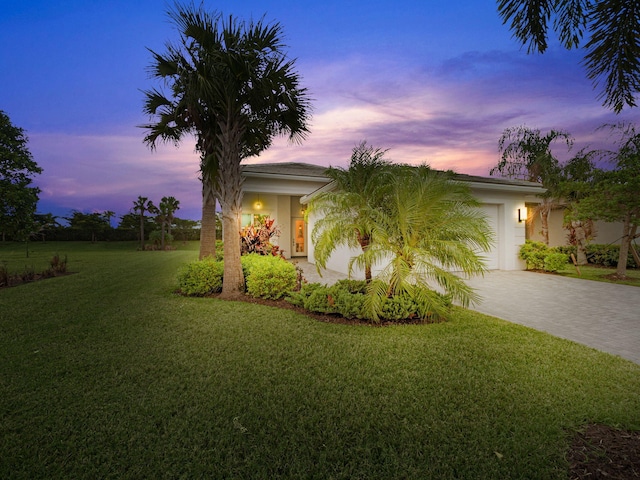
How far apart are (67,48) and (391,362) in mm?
15686

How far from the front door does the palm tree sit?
10719mm

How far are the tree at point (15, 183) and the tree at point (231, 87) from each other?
6.24 m

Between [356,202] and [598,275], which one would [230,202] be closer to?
[356,202]

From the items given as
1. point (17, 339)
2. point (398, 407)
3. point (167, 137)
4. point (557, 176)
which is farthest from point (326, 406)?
point (557, 176)

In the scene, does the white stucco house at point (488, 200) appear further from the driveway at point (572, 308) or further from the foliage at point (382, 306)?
the foliage at point (382, 306)

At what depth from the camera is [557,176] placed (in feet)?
54.8

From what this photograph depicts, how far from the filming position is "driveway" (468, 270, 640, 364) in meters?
4.84

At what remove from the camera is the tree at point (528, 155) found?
712 inches

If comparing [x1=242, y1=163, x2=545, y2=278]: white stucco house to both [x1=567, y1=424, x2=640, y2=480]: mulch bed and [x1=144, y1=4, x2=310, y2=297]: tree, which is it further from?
[x1=567, y1=424, x2=640, y2=480]: mulch bed

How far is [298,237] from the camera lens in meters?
16.4

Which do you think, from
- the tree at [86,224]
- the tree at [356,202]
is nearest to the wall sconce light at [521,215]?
the tree at [356,202]

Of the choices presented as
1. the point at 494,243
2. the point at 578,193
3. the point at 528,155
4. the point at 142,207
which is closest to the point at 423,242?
the point at 494,243

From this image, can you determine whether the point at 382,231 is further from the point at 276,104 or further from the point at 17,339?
the point at 17,339

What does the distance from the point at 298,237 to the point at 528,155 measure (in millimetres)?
17050
